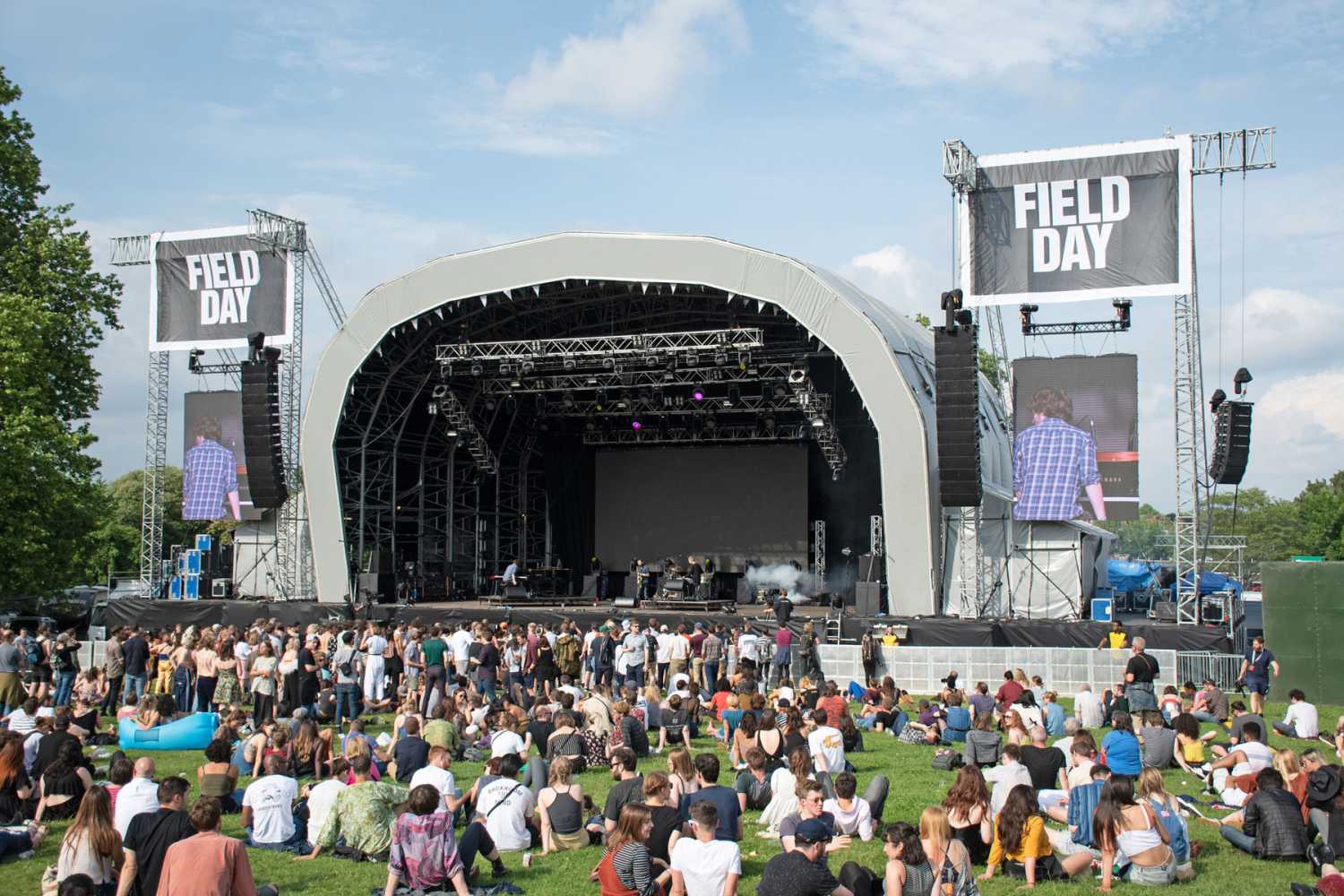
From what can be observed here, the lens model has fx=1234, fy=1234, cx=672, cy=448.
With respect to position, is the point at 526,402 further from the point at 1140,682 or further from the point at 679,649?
the point at 1140,682

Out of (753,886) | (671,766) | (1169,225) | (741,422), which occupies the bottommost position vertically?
(753,886)

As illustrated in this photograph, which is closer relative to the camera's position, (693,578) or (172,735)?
(172,735)

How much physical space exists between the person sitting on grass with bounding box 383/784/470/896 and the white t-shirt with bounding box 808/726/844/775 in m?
3.93

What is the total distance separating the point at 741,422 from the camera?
3247cm

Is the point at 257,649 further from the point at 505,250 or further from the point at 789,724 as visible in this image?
the point at 505,250

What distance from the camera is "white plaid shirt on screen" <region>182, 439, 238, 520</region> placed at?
28047mm

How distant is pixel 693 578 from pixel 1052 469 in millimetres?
10260

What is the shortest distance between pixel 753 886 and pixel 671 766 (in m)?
1.06

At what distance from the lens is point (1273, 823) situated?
8.64 metres

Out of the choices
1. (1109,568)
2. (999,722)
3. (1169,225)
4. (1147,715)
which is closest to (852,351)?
(1169,225)

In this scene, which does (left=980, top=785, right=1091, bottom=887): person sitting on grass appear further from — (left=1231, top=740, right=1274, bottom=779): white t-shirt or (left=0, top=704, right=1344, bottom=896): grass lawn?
(left=1231, top=740, right=1274, bottom=779): white t-shirt

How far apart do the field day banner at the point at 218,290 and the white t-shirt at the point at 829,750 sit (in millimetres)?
19441

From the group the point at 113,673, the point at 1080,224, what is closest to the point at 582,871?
the point at 113,673

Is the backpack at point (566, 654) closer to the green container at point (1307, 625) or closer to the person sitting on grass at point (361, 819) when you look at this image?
the person sitting on grass at point (361, 819)
